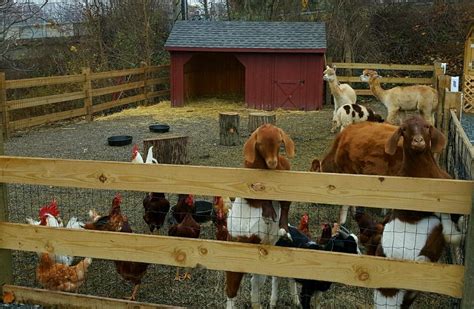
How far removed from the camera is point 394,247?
3.25m

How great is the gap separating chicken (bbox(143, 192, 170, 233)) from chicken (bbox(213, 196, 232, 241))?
1.86ft

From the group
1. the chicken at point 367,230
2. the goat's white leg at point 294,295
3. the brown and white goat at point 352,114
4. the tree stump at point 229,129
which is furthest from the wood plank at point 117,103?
the goat's white leg at point 294,295

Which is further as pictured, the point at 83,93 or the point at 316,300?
the point at 83,93

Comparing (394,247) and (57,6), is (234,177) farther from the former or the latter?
(57,6)

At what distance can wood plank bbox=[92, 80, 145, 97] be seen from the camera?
15.9 metres

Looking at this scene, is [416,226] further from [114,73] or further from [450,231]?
[114,73]

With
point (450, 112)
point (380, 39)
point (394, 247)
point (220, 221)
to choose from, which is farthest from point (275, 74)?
point (394, 247)

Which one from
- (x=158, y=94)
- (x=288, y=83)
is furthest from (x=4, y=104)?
(x=288, y=83)

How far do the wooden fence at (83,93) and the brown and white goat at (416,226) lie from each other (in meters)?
11.5

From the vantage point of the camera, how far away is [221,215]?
534 centimetres

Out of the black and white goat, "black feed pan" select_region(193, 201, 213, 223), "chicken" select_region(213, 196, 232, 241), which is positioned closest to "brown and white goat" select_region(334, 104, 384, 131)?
"black feed pan" select_region(193, 201, 213, 223)

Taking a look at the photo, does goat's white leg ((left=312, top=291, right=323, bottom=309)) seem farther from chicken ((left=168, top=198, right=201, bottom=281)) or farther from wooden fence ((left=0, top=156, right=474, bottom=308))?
chicken ((left=168, top=198, right=201, bottom=281))

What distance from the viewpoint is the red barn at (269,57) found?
17.5 metres

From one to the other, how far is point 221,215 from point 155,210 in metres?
0.76
